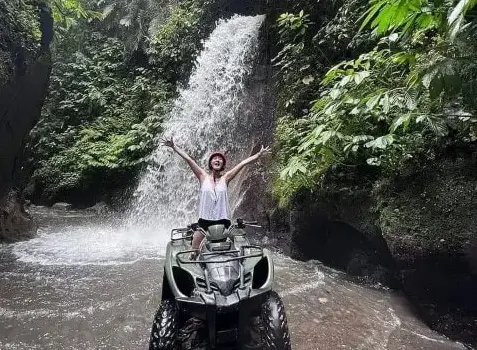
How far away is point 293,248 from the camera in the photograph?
6.98 meters

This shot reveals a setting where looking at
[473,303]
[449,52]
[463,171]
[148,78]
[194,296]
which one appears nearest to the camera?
[194,296]

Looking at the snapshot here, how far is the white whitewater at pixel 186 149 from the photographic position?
819cm

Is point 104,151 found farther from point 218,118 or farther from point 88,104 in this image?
point 218,118

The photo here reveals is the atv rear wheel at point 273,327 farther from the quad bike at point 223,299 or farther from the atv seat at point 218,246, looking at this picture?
the atv seat at point 218,246

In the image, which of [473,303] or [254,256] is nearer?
[254,256]

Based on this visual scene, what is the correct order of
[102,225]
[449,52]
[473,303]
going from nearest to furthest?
[449,52]
[473,303]
[102,225]

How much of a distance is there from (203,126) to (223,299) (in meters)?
8.47

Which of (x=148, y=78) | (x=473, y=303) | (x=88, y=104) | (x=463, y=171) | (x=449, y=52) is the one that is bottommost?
(x=473, y=303)

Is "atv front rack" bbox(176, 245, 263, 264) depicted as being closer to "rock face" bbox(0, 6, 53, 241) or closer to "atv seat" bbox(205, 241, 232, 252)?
"atv seat" bbox(205, 241, 232, 252)

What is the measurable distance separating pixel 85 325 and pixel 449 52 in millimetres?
4394

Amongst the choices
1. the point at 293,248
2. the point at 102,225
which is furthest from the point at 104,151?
the point at 293,248

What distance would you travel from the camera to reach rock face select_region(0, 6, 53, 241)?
791cm

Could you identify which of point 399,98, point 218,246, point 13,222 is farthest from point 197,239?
point 13,222

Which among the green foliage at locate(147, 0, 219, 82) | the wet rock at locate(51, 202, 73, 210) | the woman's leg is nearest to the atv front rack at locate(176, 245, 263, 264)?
the woman's leg
